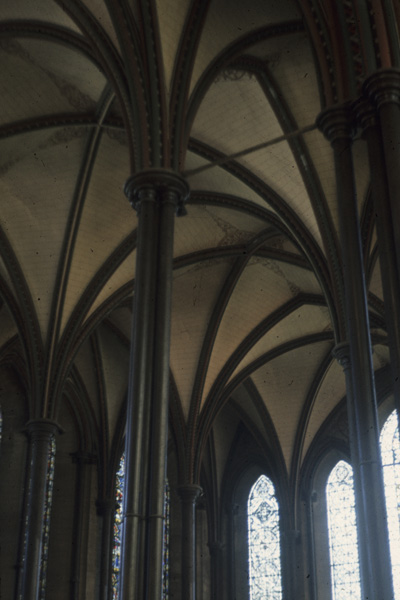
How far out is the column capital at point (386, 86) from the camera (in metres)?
9.31

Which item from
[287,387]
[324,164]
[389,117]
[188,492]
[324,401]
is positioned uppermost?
[324,164]

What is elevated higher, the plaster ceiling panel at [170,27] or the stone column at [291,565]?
the plaster ceiling panel at [170,27]

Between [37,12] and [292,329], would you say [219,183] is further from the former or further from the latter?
[292,329]

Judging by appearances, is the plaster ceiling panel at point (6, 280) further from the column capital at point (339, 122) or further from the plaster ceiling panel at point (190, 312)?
the column capital at point (339, 122)

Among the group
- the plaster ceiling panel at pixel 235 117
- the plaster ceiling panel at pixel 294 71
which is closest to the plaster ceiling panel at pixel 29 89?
the plaster ceiling panel at pixel 235 117

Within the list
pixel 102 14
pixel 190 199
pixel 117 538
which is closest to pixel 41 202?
pixel 190 199

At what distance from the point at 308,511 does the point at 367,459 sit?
588 inches

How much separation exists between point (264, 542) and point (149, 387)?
14.5 meters

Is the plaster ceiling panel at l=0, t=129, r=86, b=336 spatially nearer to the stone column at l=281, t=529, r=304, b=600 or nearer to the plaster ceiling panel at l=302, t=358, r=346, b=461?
the plaster ceiling panel at l=302, t=358, r=346, b=461

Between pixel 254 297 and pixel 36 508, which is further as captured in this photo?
pixel 254 297

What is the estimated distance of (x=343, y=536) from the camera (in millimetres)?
22234

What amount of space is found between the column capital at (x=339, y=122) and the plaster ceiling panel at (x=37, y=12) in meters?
5.34

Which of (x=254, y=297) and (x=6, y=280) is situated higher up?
(x=254, y=297)

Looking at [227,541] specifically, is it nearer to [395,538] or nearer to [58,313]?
[395,538]
